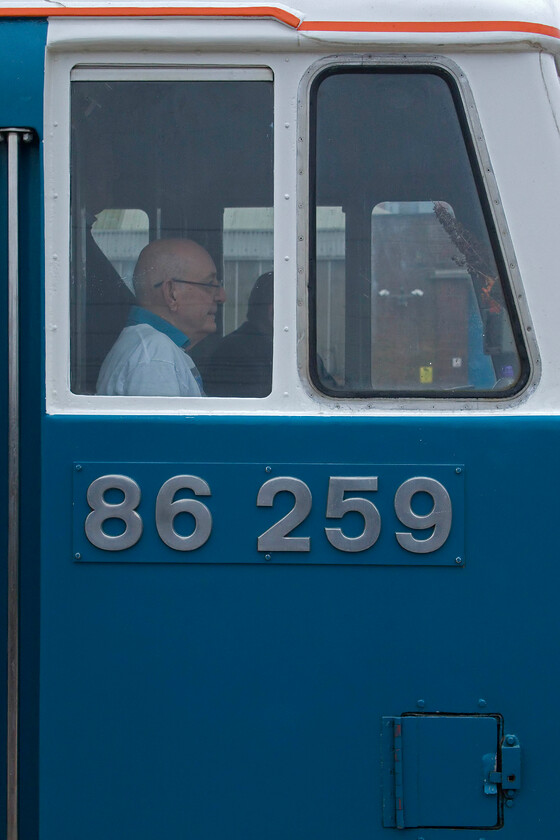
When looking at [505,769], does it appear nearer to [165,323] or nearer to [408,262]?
Result: [408,262]

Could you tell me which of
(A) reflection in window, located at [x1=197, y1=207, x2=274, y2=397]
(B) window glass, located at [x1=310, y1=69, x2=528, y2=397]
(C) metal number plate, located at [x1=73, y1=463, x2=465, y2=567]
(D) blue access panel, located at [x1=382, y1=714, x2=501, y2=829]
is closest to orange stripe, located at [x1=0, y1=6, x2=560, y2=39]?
(B) window glass, located at [x1=310, y1=69, x2=528, y2=397]

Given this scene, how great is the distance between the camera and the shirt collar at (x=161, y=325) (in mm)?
2004

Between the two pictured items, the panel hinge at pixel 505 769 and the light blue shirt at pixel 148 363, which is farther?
the light blue shirt at pixel 148 363

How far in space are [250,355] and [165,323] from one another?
262 mm

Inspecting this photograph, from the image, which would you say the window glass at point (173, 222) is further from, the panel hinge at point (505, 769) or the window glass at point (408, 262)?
the panel hinge at point (505, 769)

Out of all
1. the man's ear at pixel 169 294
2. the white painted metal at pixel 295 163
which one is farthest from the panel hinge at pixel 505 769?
the man's ear at pixel 169 294

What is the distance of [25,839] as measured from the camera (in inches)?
76.6

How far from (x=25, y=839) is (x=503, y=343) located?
1754 millimetres

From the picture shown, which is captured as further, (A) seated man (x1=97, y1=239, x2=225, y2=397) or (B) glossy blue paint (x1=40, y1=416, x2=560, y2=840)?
(A) seated man (x1=97, y1=239, x2=225, y2=397)

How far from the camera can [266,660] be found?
73.4 inches

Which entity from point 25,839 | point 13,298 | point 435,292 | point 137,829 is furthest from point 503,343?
point 25,839

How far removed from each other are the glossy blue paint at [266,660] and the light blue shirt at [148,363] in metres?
0.12

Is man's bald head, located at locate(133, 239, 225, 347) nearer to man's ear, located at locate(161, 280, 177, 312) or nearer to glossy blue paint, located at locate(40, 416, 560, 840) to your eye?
man's ear, located at locate(161, 280, 177, 312)

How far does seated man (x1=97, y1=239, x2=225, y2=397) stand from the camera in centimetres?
196
